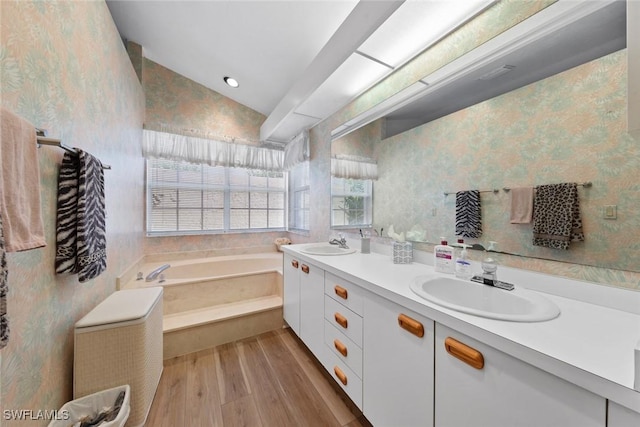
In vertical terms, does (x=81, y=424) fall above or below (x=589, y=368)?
below

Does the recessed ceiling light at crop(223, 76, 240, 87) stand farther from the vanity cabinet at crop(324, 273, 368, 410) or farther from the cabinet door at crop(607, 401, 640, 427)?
the cabinet door at crop(607, 401, 640, 427)

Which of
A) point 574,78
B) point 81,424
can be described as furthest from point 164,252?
point 574,78

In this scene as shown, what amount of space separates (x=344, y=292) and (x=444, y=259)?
0.56 m

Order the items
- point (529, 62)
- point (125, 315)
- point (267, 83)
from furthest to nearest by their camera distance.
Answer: point (267, 83), point (125, 315), point (529, 62)

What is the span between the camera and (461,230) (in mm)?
1226

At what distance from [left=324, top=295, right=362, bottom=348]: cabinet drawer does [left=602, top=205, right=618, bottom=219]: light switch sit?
3.37 feet

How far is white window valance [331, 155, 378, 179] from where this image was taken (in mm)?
1852

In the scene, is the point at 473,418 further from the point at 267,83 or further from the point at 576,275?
the point at 267,83

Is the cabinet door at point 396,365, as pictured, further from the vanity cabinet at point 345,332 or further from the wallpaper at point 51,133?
the wallpaper at point 51,133

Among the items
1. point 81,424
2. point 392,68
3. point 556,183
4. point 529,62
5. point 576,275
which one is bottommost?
point 81,424

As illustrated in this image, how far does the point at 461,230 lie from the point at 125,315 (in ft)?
6.15

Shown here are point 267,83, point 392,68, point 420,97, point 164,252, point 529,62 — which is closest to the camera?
point 529,62

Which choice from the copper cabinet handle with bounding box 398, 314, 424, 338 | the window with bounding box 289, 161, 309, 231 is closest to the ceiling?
the window with bounding box 289, 161, 309, 231

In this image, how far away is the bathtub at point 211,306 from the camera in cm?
190
